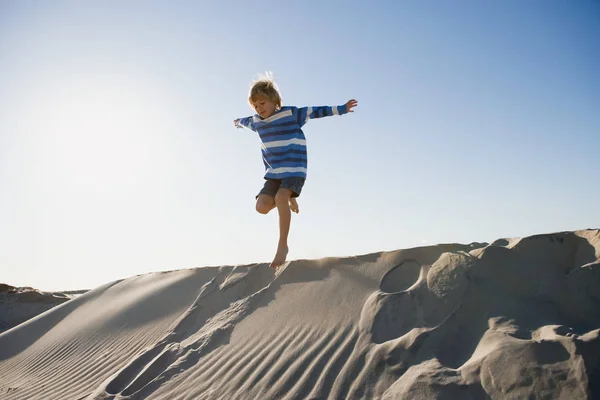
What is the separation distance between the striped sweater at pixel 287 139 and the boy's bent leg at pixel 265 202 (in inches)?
7.4

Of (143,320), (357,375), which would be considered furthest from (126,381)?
(357,375)

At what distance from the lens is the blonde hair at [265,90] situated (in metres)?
4.09

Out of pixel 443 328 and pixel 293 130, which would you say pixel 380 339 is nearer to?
pixel 443 328

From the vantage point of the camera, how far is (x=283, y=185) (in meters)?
3.86

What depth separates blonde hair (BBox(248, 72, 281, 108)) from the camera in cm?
409

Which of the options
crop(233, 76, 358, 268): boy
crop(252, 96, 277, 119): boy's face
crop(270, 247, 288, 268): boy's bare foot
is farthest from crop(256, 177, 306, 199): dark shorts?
crop(252, 96, 277, 119): boy's face

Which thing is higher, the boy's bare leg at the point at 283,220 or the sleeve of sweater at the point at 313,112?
the sleeve of sweater at the point at 313,112

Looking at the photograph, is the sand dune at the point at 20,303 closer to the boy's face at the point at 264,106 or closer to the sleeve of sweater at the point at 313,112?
the boy's face at the point at 264,106

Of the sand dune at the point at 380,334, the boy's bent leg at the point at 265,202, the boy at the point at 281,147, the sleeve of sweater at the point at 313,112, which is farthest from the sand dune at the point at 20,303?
the sleeve of sweater at the point at 313,112

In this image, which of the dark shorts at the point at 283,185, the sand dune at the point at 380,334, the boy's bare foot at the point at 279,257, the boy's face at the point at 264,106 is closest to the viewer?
the sand dune at the point at 380,334

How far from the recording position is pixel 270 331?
3.28 m

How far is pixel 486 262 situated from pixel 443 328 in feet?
1.81

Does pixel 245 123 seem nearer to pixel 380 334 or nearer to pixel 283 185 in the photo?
pixel 283 185

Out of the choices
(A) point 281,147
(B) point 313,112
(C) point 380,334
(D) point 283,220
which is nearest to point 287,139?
(A) point 281,147
